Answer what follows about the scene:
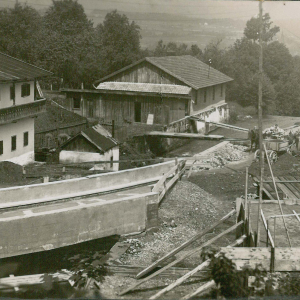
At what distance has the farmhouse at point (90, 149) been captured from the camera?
24.8 metres

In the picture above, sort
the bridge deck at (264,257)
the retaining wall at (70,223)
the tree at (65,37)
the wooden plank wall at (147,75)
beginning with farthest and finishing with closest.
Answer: the wooden plank wall at (147,75) < the tree at (65,37) < the retaining wall at (70,223) < the bridge deck at (264,257)

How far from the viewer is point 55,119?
33.4 m

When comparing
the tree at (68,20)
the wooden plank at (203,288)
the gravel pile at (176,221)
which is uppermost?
the tree at (68,20)

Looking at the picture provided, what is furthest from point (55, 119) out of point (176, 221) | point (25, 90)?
point (176, 221)

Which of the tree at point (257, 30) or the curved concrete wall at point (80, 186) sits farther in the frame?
the tree at point (257, 30)

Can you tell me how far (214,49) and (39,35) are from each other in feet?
54.8

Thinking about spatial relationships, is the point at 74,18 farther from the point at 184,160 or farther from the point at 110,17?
the point at 184,160

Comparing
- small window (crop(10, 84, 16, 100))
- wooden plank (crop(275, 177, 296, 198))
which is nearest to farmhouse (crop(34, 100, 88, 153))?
small window (crop(10, 84, 16, 100))

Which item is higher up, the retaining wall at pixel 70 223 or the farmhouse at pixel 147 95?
the farmhouse at pixel 147 95

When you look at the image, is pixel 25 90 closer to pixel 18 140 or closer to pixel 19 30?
pixel 18 140

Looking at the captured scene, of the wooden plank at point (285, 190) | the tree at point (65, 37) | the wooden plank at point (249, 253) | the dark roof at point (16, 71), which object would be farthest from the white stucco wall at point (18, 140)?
the wooden plank at point (249, 253)

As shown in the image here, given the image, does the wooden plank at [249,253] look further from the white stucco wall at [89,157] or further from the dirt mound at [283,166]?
the white stucco wall at [89,157]

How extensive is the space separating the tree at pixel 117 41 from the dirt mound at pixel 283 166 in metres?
12.9

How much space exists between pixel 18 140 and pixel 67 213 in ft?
38.7
